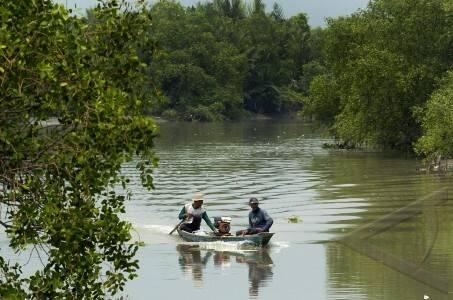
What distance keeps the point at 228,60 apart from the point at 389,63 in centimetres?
8331

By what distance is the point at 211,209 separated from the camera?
4109cm

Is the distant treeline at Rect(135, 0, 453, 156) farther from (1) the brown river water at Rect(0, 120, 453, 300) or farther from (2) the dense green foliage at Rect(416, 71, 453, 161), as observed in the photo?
(1) the brown river water at Rect(0, 120, 453, 300)

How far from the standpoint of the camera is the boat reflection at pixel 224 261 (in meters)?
27.0

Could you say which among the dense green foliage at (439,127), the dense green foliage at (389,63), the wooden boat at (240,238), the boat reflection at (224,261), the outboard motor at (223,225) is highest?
the dense green foliage at (389,63)

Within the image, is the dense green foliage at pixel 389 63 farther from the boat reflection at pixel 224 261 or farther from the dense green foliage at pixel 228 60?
the dense green foliage at pixel 228 60

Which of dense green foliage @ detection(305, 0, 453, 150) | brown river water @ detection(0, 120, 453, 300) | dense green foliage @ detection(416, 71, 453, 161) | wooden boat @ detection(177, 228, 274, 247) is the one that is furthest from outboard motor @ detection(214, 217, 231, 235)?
dense green foliage @ detection(305, 0, 453, 150)

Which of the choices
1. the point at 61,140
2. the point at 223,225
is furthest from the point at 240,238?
the point at 61,140

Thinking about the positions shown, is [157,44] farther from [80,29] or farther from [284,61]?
[284,61]

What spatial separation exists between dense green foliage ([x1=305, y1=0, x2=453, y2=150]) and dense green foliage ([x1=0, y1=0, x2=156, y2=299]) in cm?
4987

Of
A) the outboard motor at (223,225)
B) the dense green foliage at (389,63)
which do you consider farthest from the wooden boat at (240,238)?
the dense green foliage at (389,63)

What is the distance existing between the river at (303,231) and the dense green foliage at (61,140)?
42.7ft

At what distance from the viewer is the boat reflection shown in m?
27.0

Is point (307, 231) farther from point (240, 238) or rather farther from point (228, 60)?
point (228, 60)

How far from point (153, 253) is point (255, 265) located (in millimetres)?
3785
